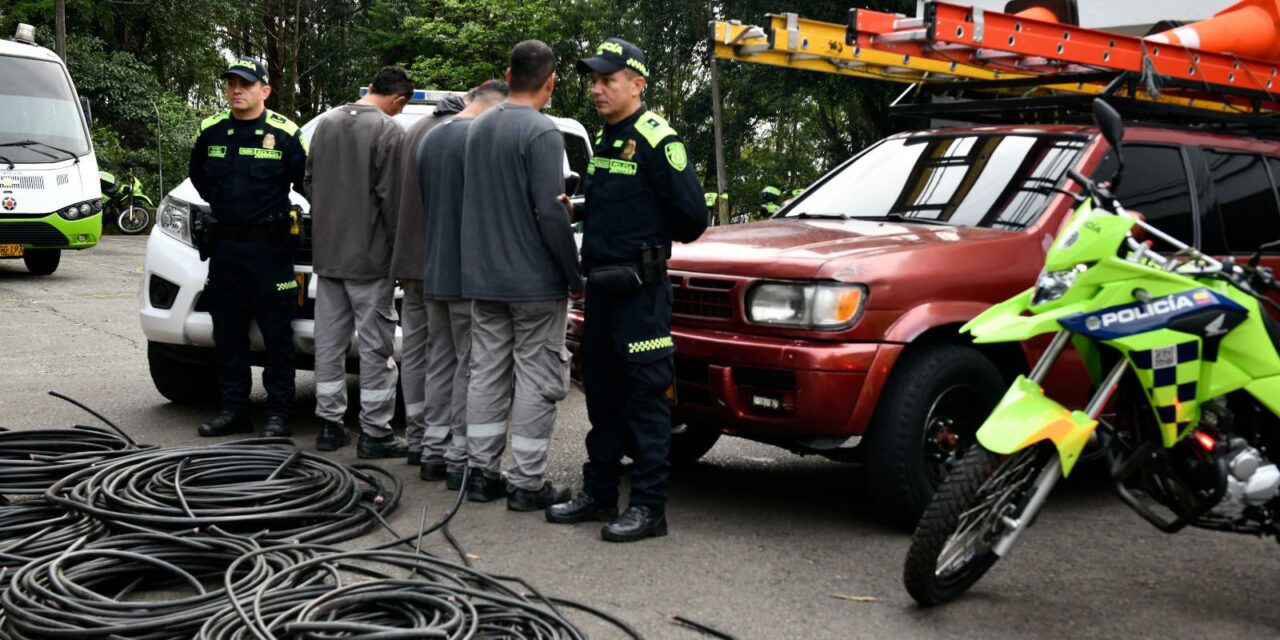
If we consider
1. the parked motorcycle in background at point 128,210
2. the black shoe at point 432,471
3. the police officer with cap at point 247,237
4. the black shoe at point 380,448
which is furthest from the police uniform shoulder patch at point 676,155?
the parked motorcycle in background at point 128,210

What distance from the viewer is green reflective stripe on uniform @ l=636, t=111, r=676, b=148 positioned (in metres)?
5.04

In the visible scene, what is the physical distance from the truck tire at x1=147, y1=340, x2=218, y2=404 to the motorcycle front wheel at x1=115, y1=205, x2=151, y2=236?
57.5ft

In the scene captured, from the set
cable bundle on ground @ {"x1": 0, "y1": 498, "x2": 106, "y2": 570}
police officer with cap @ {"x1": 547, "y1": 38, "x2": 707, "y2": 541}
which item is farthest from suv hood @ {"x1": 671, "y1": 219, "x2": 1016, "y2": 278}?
cable bundle on ground @ {"x1": 0, "y1": 498, "x2": 106, "y2": 570}

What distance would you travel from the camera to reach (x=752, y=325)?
5.12m

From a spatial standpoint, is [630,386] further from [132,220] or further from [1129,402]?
[132,220]

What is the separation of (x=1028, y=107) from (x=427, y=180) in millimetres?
2802

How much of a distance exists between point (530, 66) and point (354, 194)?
57.1 inches

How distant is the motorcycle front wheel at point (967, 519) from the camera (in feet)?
13.3

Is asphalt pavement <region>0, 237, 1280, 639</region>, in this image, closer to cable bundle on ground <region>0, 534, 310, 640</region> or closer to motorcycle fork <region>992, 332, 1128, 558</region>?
motorcycle fork <region>992, 332, 1128, 558</region>

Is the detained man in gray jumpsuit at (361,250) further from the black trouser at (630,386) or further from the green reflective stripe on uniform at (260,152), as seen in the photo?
the black trouser at (630,386)

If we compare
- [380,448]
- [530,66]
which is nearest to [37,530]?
[380,448]

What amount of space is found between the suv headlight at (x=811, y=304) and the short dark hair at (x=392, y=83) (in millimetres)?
2460

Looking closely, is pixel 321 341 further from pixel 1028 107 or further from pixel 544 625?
pixel 1028 107

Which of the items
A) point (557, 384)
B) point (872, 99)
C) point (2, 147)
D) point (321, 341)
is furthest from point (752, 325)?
point (872, 99)
